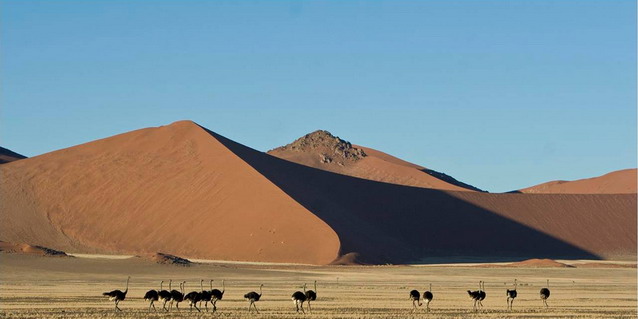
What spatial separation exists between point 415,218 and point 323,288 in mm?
69513

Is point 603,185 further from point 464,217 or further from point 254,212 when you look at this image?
point 254,212

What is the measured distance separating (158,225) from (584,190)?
109678 millimetres

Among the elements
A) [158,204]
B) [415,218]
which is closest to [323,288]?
[158,204]

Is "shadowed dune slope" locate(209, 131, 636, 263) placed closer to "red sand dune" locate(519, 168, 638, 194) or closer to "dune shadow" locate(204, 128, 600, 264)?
"dune shadow" locate(204, 128, 600, 264)

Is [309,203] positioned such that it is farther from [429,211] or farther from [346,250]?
[429,211]

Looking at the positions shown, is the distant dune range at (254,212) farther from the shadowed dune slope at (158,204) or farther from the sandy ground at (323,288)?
the sandy ground at (323,288)

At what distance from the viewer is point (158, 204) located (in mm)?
104312

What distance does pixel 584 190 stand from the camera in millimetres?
189375

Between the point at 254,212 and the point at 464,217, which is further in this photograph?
the point at 464,217

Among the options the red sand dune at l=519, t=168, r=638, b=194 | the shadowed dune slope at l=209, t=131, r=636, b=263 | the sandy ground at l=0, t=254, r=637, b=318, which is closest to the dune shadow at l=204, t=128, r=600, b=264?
the shadowed dune slope at l=209, t=131, r=636, b=263

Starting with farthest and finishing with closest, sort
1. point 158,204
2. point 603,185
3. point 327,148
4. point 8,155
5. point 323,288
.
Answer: point 327,148
point 603,185
point 8,155
point 158,204
point 323,288

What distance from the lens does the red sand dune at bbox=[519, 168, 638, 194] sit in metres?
183

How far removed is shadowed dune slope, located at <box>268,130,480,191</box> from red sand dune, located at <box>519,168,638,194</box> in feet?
59.9

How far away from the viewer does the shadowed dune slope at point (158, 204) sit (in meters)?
93.9
